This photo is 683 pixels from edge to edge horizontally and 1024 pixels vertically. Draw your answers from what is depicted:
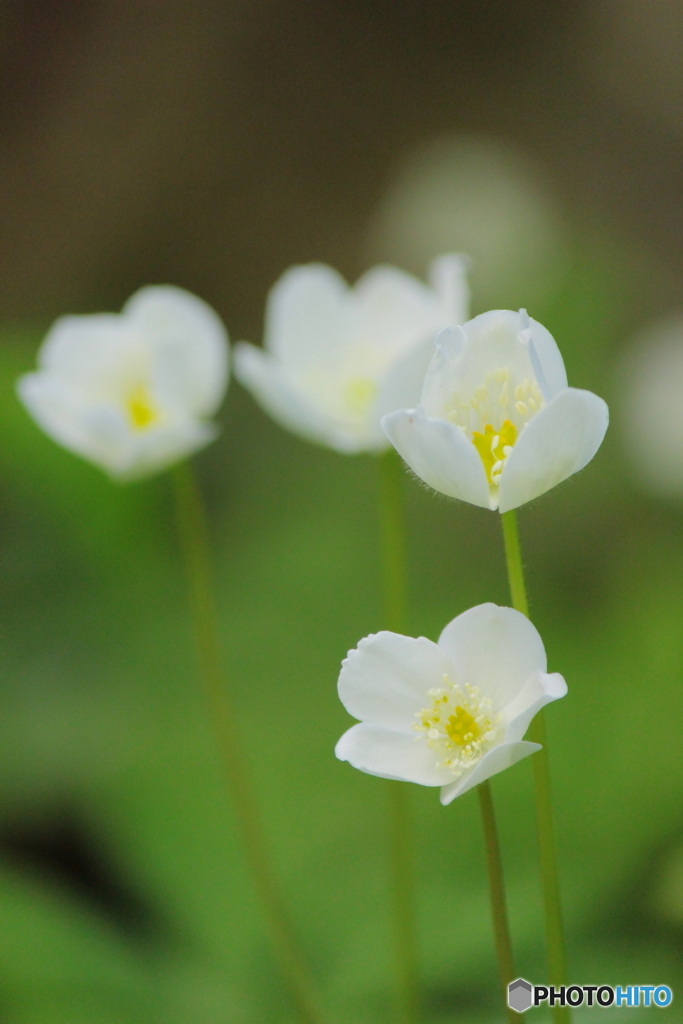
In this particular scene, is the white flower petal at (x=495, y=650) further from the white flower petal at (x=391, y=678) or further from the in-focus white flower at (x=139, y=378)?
the in-focus white flower at (x=139, y=378)

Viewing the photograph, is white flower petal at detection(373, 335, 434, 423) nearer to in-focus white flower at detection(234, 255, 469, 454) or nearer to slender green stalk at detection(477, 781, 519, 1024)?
in-focus white flower at detection(234, 255, 469, 454)

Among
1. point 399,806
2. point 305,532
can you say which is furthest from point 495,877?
point 305,532

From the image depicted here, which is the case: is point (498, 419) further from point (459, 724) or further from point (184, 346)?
point (184, 346)

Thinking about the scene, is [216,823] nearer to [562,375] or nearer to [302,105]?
[562,375]

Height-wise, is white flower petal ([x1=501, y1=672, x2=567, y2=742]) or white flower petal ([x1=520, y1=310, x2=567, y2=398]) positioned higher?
white flower petal ([x1=520, y1=310, x2=567, y2=398])

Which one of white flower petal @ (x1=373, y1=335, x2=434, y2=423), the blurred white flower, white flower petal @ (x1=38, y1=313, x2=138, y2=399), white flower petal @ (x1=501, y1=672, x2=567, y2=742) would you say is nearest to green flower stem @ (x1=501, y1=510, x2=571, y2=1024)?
white flower petal @ (x1=501, y1=672, x2=567, y2=742)

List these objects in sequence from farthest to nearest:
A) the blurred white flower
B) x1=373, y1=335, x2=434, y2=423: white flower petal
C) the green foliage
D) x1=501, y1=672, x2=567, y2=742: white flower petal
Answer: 1. the blurred white flower
2. the green foliage
3. x1=373, y1=335, x2=434, y2=423: white flower petal
4. x1=501, y1=672, x2=567, y2=742: white flower petal

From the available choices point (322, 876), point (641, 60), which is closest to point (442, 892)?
point (322, 876)
